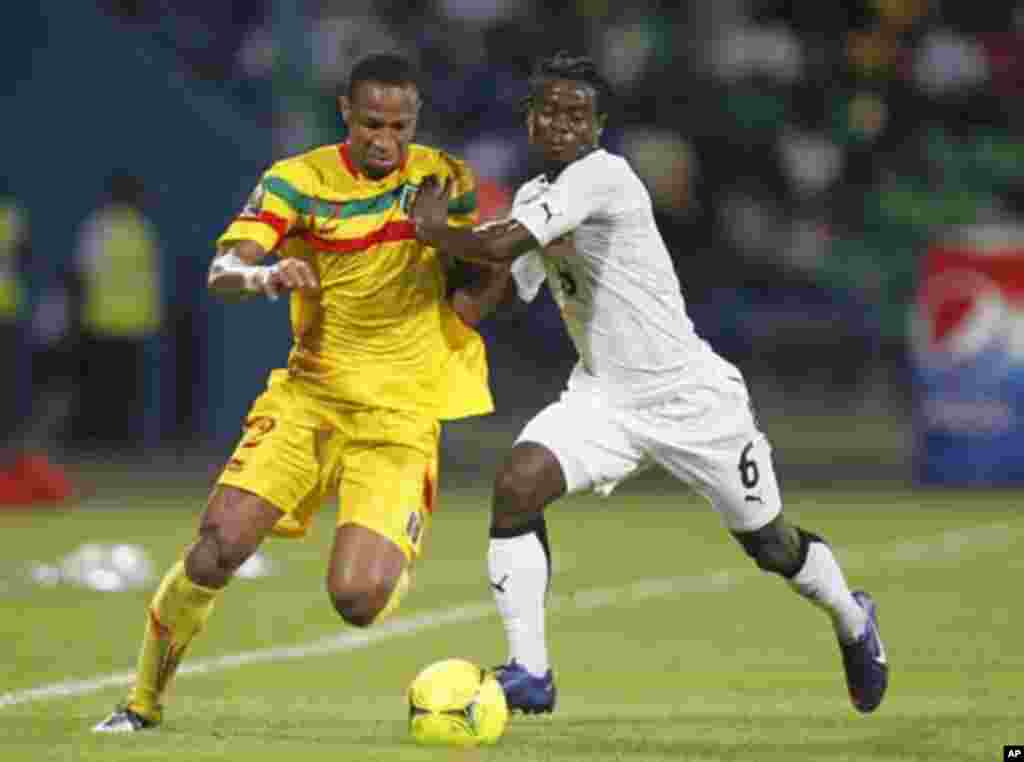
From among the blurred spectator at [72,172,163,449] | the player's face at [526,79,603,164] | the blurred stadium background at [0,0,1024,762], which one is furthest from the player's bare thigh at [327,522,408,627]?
the blurred spectator at [72,172,163,449]

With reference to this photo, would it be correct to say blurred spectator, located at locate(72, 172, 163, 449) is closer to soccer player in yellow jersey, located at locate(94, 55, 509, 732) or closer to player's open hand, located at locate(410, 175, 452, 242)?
soccer player in yellow jersey, located at locate(94, 55, 509, 732)

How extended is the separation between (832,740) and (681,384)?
1.29 meters

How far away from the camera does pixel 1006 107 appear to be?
24.7 m

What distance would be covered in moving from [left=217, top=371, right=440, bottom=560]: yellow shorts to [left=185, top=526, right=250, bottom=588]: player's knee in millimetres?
241

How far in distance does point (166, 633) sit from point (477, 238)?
1.64m

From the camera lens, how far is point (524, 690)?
8.91 meters

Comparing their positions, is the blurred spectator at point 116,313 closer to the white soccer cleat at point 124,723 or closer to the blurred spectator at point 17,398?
the blurred spectator at point 17,398

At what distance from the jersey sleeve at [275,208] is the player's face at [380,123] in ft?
0.67

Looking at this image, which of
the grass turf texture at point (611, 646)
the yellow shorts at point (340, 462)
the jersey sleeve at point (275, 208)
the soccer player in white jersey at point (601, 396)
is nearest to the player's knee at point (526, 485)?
the soccer player in white jersey at point (601, 396)

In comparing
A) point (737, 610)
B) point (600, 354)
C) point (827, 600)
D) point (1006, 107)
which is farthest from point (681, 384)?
point (1006, 107)

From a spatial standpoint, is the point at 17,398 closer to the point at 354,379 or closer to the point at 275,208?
the point at 354,379

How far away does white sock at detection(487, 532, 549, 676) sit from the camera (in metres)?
8.99

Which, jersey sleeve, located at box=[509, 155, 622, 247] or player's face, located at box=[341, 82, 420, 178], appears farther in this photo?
player's face, located at box=[341, 82, 420, 178]

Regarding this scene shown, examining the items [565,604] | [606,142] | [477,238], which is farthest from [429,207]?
[606,142]
